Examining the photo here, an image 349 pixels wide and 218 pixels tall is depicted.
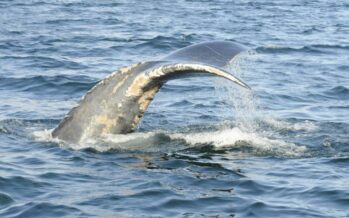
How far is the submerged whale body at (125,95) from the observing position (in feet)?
32.9

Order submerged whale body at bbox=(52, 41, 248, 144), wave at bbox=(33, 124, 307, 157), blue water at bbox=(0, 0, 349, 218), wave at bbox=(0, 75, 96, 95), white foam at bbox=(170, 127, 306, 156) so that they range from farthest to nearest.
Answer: wave at bbox=(0, 75, 96, 95) < white foam at bbox=(170, 127, 306, 156) < wave at bbox=(33, 124, 307, 157) < submerged whale body at bbox=(52, 41, 248, 144) < blue water at bbox=(0, 0, 349, 218)

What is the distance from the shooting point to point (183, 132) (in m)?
12.4

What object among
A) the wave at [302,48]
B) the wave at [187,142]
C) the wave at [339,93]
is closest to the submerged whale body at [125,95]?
the wave at [187,142]

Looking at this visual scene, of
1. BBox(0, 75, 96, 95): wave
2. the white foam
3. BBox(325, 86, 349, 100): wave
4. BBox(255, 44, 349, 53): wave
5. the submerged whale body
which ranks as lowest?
BBox(325, 86, 349, 100): wave

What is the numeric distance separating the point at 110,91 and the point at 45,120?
319cm

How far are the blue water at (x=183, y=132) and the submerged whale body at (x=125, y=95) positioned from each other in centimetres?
25

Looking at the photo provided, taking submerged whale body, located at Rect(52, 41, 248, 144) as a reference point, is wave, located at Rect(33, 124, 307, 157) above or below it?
below

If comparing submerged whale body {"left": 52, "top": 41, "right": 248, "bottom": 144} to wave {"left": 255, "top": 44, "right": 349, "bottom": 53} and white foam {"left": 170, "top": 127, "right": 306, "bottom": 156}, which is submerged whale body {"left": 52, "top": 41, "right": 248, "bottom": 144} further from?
wave {"left": 255, "top": 44, "right": 349, "bottom": 53}

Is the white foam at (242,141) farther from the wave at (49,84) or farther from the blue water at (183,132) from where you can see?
the wave at (49,84)

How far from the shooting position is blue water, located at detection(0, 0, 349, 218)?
9141 mm

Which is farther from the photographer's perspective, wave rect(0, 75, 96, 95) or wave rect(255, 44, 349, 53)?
wave rect(255, 44, 349, 53)

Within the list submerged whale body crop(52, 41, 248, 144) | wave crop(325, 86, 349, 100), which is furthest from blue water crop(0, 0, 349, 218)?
submerged whale body crop(52, 41, 248, 144)

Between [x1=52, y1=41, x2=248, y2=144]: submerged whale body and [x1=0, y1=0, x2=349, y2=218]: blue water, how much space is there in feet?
0.81

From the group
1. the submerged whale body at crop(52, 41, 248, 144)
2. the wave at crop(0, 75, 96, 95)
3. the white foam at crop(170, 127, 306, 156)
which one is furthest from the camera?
the wave at crop(0, 75, 96, 95)
